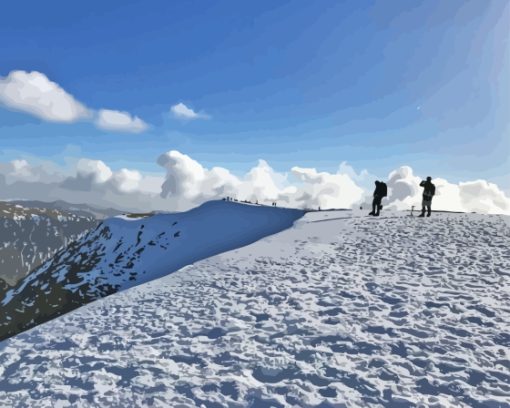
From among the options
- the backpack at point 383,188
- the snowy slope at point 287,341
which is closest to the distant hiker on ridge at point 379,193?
the backpack at point 383,188

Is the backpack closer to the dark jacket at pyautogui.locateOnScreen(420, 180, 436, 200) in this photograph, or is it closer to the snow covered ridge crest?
the dark jacket at pyautogui.locateOnScreen(420, 180, 436, 200)

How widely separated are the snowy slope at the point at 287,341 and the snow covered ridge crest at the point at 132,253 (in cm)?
1504

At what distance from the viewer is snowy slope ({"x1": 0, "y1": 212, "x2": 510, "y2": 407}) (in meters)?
7.18

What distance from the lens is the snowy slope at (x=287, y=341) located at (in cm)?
718

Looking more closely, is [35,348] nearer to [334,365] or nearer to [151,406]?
[151,406]

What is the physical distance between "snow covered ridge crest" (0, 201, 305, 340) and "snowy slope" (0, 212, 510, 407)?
15043mm

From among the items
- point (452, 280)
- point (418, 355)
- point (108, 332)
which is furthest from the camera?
point (452, 280)

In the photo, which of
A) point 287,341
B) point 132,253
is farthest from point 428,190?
point 132,253

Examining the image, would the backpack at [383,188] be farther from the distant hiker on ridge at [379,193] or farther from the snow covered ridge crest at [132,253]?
the snow covered ridge crest at [132,253]

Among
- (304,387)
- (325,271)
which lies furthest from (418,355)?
(325,271)

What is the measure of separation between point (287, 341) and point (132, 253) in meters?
33.3

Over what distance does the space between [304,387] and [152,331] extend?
5.01m

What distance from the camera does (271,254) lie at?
18.7m

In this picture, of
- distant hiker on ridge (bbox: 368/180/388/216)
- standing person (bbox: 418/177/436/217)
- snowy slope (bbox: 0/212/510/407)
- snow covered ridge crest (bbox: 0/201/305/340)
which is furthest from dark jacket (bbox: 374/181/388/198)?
snowy slope (bbox: 0/212/510/407)
